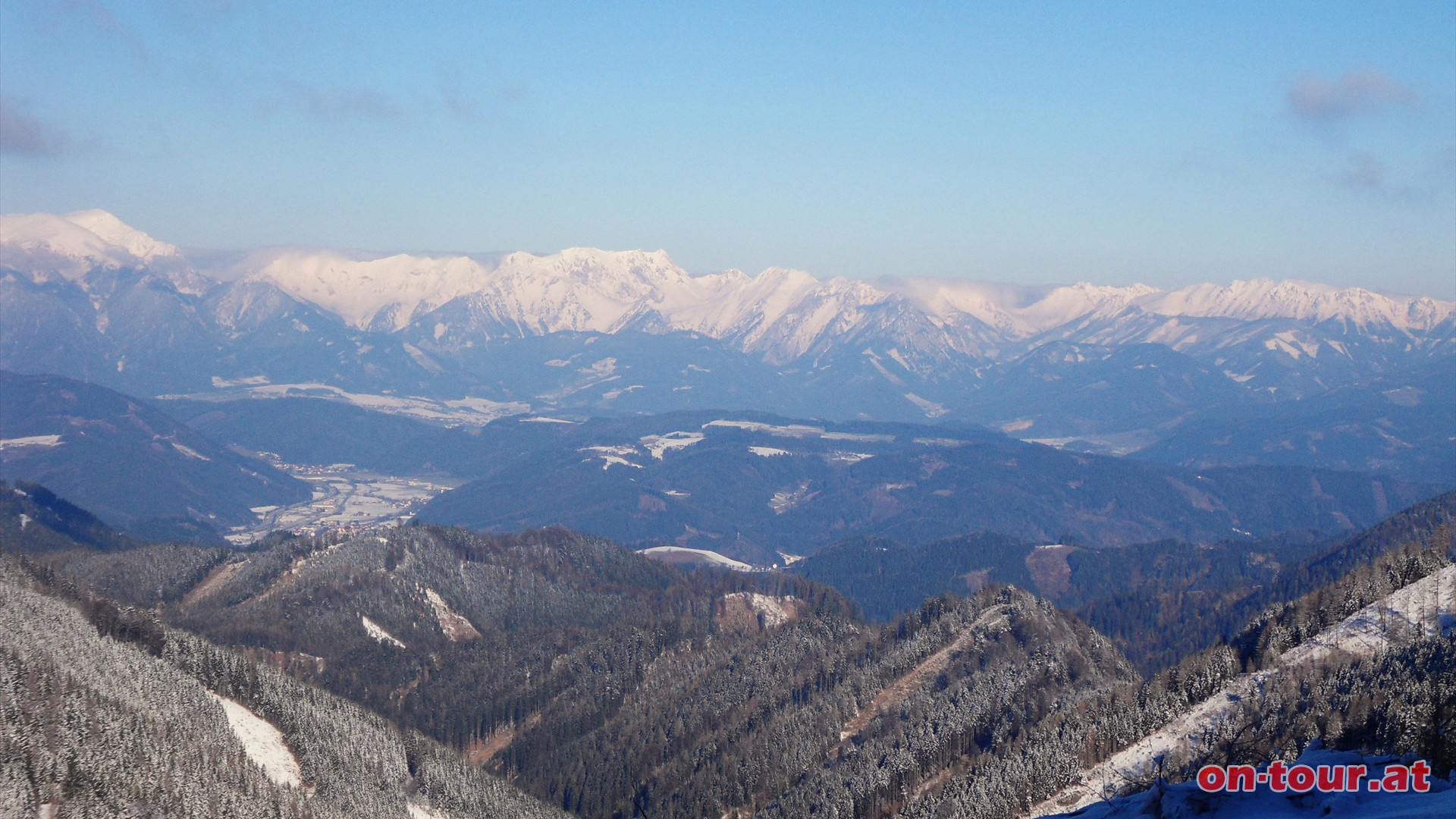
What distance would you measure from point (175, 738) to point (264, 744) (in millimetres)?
12359

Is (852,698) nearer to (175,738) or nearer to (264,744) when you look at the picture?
(264,744)

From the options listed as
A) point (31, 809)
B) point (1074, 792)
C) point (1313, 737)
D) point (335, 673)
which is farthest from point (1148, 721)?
point (335, 673)

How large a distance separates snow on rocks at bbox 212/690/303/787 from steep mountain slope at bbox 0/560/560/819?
181 mm

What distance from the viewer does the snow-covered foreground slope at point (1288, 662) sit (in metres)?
104

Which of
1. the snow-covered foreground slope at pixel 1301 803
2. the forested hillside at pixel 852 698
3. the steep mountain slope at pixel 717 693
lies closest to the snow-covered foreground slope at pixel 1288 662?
the forested hillside at pixel 852 698

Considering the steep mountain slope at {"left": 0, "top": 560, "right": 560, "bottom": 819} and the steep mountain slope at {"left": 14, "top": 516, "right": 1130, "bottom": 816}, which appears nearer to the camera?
the steep mountain slope at {"left": 0, "top": 560, "right": 560, "bottom": 819}

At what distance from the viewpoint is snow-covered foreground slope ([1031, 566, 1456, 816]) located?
10419 centimetres

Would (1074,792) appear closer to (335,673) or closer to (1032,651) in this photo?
(1032,651)

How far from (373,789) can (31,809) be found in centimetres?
3375

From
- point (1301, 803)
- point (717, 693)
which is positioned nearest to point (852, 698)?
point (717, 693)

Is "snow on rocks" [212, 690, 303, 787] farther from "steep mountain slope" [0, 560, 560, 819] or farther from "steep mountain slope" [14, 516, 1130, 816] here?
"steep mountain slope" [14, 516, 1130, 816]

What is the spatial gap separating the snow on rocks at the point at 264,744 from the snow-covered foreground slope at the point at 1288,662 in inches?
2658

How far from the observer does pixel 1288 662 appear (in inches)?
4621

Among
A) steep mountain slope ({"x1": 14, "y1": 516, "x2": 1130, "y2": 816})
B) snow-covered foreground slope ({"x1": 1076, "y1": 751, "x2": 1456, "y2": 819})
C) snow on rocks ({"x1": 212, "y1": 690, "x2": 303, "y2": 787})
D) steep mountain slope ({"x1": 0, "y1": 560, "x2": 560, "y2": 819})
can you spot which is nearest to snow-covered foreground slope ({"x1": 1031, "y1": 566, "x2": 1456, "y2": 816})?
snow-covered foreground slope ({"x1": 1076, "y1": 751, "x2": 1456, "y2": 819})
